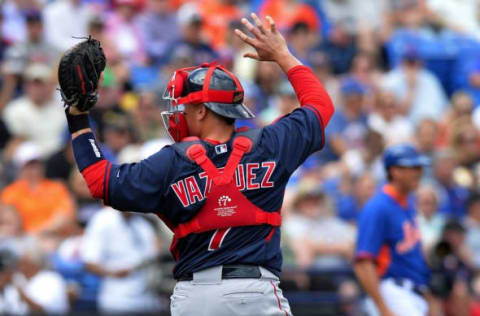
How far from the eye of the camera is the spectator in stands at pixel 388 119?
12023mm

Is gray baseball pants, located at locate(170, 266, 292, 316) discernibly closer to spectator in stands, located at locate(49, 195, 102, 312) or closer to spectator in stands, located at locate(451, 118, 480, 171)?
spectator in stands, located at locate(49, 195, 102, 312)

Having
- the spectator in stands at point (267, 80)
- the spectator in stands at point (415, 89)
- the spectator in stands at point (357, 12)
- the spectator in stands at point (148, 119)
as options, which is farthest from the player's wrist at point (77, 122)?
the spectator in stands at point (357, 12)

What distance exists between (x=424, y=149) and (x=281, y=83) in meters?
1.99

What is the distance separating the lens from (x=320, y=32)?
1439 cm

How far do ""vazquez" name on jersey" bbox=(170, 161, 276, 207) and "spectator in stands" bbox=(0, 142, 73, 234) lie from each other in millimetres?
5170

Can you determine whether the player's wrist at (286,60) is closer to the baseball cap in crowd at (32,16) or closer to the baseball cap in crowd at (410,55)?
the baseball cap in crowd at (32,16)

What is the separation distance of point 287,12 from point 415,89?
2.29 m

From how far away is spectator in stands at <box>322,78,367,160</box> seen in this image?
1177 cm

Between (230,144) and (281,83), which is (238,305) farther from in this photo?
(281,83)

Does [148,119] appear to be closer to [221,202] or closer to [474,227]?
[474,227]

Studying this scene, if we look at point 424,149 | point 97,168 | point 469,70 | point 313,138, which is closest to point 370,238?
point 313,138

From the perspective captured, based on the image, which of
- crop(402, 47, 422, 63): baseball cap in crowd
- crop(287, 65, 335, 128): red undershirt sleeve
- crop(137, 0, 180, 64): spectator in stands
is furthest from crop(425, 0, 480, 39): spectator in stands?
crop(287, 65, 335, 128): red undershirt sleeve

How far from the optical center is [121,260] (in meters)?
8.87

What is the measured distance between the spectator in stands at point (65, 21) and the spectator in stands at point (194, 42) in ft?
3.93
